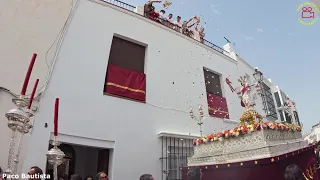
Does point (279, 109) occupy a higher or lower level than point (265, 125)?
higher

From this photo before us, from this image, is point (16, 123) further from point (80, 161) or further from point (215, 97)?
point (215, 97)

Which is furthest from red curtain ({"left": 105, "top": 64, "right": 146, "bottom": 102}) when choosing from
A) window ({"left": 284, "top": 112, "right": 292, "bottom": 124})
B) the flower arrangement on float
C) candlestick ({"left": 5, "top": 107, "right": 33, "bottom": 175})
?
window ({"left": 284, "top": 112, "right": 292, "bottom": 124})

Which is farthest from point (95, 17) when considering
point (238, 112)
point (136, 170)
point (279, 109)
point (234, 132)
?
point (279, 109)

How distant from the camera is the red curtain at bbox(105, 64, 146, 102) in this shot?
6508 millimetres

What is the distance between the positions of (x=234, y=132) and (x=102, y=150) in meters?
3.48

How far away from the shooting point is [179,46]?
855 centimetres

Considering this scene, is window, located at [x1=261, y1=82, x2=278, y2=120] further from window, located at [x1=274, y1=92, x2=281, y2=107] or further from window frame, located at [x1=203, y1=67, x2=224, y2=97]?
window frame, located at [x1=203, y1=67, x2=224, y2=97]

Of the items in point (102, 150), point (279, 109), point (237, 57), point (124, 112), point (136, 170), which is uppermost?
point (237, 57)

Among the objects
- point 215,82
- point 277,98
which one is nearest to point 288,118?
point 277,98

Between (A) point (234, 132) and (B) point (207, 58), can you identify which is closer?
(A) point (234, 132)

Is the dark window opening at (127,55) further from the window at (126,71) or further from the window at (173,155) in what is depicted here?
the window at (173,155)

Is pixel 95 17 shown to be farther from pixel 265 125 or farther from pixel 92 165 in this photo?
pixel 265 125

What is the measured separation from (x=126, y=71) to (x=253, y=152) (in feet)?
13.8

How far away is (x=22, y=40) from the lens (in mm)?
5422
